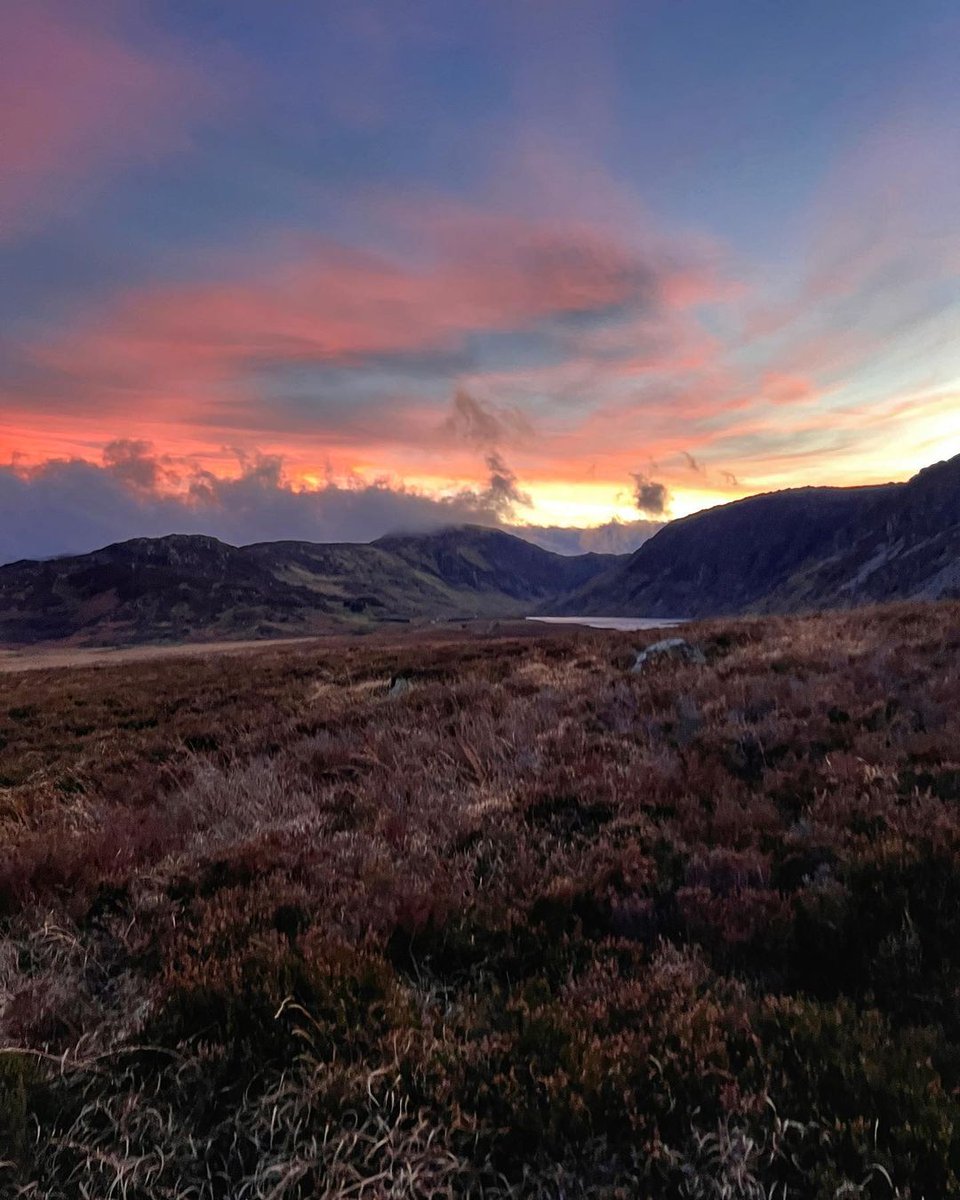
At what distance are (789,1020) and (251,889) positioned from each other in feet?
13.9

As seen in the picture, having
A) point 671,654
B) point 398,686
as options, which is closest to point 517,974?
point 671,654

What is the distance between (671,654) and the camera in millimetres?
16719

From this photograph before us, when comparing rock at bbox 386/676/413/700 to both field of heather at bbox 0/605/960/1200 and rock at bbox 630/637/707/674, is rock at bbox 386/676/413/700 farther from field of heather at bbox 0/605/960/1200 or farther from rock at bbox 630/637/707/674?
field of heather at bbox 0/605/960/1200

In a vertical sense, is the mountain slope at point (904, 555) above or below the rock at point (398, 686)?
above

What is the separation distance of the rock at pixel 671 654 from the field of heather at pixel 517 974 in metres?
6.17

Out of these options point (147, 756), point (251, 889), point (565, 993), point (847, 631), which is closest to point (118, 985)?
point (251, 889)

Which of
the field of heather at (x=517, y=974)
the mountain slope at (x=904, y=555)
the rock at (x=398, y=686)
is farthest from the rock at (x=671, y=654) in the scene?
the mountain slope at (x=904, y=555)

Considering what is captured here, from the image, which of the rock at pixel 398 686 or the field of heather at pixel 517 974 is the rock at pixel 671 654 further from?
the field of heather at pixel 517 974

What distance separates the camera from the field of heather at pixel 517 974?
317cm

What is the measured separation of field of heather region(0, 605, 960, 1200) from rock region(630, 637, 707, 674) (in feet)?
20.2

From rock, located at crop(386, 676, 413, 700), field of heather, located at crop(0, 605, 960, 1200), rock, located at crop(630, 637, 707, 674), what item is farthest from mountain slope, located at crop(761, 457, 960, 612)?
field of heather, located at crop(0, 605, 960, 1200)

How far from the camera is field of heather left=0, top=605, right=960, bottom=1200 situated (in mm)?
3174

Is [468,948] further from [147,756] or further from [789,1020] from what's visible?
[147,756]

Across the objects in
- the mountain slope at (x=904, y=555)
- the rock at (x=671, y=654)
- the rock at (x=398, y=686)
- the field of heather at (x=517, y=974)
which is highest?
the mountain slope at (x=904, y=555)
